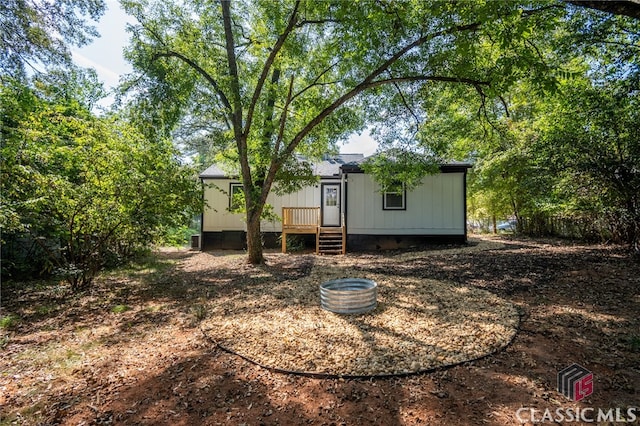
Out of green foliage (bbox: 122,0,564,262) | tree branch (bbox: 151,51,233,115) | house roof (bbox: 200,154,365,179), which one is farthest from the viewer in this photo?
house roof (bbox: 200,154,365,179)

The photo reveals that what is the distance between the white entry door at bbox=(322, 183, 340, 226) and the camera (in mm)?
12500

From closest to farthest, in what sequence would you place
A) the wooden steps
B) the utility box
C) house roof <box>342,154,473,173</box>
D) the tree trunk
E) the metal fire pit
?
the metal fire pit, the tree trunk, the wooden steps, house roof <box>342,154,473,173</box>, the utility box

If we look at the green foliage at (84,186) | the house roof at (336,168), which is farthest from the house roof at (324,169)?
the green foliage at (84,186)

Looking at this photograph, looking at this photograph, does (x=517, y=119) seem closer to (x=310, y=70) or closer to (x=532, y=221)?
(x=532, y=221)

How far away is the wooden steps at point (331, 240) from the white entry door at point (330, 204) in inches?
53.6

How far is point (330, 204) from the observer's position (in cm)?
1255

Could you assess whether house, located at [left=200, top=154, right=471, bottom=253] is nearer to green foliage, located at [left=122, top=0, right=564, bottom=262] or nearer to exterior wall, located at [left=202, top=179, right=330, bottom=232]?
exterior wall, located at [left=202, top=179, right=330, bottom=232]

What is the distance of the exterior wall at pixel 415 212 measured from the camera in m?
11.1

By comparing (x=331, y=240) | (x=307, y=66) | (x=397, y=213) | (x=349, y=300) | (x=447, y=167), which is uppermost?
(x=307, y=66)

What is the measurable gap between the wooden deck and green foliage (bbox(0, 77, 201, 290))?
4.93 metres

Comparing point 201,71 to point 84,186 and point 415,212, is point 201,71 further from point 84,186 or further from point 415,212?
point 415,212

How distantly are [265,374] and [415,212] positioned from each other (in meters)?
9.49

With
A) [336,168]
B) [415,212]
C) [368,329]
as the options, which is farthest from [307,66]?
[368,329]

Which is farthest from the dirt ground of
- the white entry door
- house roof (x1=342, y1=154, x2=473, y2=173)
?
the white entry door
